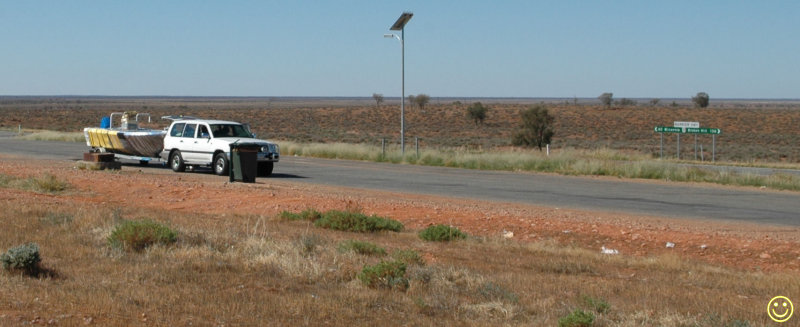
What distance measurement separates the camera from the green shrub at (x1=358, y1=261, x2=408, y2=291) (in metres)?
9.30

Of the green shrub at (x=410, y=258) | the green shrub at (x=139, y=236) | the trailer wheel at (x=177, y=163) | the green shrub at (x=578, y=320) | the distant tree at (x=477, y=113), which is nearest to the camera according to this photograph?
the green shrub at (x=578, y=320)

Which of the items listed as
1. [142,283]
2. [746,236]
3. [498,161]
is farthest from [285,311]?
[498,161]

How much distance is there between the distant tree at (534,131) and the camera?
58.8 m

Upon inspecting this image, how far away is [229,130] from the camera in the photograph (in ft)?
94.9

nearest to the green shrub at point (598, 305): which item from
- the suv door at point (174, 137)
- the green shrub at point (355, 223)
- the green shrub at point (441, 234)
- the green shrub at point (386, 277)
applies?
the green shrub at point (386, 277)

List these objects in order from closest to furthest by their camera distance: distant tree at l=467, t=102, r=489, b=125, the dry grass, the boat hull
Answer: the dry grass
the boat hull
distant tree at l=467, t=102, r=489, b=125

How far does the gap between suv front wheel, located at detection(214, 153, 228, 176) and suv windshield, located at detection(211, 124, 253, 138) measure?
88 centimetres

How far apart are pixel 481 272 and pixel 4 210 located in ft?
27.9

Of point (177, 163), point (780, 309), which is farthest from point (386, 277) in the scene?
point (177, 163)

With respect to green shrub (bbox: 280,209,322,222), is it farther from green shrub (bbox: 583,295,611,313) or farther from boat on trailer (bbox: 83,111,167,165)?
boat on trailer (bbox: 83,111,167,165)

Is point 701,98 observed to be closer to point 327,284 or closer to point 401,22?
point 401,22

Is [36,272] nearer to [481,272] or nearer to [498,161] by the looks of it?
[481,272]

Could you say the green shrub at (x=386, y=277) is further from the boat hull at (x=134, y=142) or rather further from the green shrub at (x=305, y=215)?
the boat hull at (x=134, y=142)

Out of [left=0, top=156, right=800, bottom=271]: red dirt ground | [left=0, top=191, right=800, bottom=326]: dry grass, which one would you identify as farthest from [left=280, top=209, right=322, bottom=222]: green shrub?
[left=0, top=191, right=800, bottom=326]: dry grass
